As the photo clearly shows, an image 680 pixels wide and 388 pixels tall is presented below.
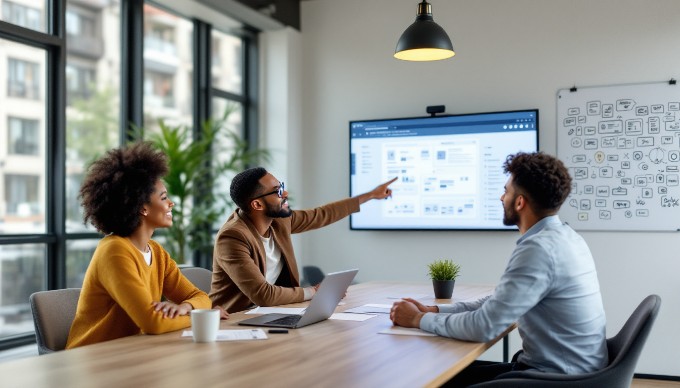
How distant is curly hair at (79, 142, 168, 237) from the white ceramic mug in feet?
1.87

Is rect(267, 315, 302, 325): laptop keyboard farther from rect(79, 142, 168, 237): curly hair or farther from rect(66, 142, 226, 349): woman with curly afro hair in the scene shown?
rect(79, 142, 168, 237): curly hair

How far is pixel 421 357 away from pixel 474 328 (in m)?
0.28

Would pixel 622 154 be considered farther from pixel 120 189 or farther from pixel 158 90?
pixel 120 189

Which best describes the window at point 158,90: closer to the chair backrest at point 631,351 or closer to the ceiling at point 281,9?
the ceiling at point 281,9

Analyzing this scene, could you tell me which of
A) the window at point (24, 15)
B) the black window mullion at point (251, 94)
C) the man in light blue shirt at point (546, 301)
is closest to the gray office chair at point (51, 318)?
the man in light blue shirt at point (546, 301)

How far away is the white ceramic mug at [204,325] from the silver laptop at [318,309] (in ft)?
1.15

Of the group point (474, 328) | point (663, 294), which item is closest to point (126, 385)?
point (474, 328)

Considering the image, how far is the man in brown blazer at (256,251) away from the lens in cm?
297

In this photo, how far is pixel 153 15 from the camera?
5004mm

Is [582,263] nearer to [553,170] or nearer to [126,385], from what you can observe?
[553,170]

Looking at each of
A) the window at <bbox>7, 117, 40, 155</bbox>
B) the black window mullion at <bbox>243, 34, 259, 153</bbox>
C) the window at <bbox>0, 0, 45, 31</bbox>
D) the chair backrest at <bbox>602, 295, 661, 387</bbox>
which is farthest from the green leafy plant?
the chair backrest at <bbox>602, 295, 661, 387</bbox>

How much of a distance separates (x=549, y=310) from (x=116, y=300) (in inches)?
53.5

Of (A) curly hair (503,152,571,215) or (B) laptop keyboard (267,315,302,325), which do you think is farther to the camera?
(B) laptop keyboard (267,315,302,325)

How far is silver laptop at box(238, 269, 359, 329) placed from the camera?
7.83 ft
